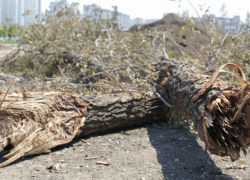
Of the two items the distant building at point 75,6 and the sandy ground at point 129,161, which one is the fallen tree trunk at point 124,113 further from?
the distant building at point 75,6

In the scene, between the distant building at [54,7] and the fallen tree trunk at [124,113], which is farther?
the distant building at [54,7]

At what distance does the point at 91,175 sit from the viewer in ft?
7.89

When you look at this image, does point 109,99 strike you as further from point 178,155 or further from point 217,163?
point 217,163

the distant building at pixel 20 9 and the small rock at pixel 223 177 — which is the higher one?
the distant building at pixel 20 9

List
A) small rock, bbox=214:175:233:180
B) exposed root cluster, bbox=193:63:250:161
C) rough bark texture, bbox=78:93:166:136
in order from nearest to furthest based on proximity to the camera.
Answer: exposed root cluster, bbox=193:63:250:161, small rock, bbox=214:175:233:180, rough bark texture, bbox=78:93:166:136

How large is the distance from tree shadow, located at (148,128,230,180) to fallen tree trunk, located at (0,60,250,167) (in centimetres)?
37

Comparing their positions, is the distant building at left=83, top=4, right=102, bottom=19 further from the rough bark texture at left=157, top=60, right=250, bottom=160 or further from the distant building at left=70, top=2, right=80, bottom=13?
the rough bark texture at left=157, top=60, right=250, bottom=160

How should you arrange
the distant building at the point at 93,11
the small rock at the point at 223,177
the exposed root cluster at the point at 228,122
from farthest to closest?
1. the distant building at the point at 93,11
2. the small rock at the point at 223,177
3. the exposed root cluster at the point at 228,122

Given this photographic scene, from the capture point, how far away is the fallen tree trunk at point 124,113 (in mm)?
2172

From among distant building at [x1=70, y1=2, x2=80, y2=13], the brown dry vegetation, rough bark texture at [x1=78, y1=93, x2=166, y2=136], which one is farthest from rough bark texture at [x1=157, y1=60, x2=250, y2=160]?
distant building at [x1=70, y1=2, x2=80, y2=13]

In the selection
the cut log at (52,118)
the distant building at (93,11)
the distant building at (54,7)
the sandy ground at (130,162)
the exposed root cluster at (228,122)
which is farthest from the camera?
the distant building at (54,7)

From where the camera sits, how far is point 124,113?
3.53 meters

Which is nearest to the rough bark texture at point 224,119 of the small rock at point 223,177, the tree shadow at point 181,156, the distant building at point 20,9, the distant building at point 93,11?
the small rock at point 223,177

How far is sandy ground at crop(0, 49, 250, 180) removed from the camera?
2.40 m
